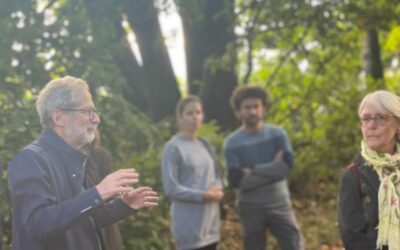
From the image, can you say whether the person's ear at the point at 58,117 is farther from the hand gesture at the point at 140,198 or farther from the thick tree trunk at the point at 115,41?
the thick tree trunk at the point at 115,41

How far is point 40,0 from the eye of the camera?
8281 millimetres

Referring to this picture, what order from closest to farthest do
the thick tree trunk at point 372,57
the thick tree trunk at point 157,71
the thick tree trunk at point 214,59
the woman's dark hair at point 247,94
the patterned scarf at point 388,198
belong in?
the patterned scarf at point 388,198
the woman's dark hair at point 247,94
the thick tree trunk at point 214,59
the thick tree trunk at point 157,71
the thick tree trunk at point 372,57

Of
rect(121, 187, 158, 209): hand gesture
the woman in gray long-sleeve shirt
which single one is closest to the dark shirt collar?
rect(121, 187, 158, 209): hand gesture

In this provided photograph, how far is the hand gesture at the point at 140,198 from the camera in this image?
11.6 feet

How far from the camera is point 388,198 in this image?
3.80 meters

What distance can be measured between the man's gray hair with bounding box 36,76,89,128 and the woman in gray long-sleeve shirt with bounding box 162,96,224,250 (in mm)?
2334

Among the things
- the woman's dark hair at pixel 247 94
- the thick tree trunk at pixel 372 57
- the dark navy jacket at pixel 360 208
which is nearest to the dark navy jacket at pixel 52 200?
the dark navy jacket at pixel 360 208

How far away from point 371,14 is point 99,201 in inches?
301

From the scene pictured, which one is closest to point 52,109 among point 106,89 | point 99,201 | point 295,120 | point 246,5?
point 99,201

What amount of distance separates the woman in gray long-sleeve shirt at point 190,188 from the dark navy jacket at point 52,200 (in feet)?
7.03

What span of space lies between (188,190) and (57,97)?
2415 mm

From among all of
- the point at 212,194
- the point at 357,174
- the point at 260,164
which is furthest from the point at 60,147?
the point at 260,164

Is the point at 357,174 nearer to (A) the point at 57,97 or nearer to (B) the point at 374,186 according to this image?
(B) the point at 374,186

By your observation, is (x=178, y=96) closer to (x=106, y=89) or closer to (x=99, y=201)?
(x=106, y=89)
